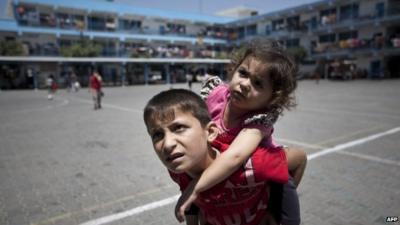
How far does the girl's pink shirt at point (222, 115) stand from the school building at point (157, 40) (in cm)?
3278

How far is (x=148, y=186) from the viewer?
4.44 metres

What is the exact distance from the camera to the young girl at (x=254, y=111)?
1.32 metres

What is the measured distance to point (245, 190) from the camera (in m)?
1.46

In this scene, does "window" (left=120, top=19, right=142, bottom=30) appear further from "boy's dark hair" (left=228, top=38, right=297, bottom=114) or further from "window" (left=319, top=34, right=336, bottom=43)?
"boy's dark hair" (left=228, top=38, right=297, bottom=114)

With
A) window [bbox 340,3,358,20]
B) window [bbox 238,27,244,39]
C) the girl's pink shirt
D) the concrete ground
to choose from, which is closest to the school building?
window [bbox 340,3,358,20]

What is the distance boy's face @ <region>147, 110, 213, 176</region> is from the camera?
127 cm

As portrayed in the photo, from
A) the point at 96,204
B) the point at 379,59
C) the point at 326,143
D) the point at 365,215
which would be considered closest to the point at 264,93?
the point at 365,215

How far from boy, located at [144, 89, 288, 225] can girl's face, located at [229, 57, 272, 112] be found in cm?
20

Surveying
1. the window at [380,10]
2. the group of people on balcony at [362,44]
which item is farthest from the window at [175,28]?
the window at [380,10]

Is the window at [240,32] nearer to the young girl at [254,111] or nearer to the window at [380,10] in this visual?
the window at [380,10]

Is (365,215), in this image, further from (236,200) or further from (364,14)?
(364,14)

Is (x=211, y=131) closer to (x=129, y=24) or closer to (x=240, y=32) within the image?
(x=129, y=24)

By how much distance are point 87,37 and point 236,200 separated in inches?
1800

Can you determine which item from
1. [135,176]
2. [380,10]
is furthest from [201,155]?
[380,10]
